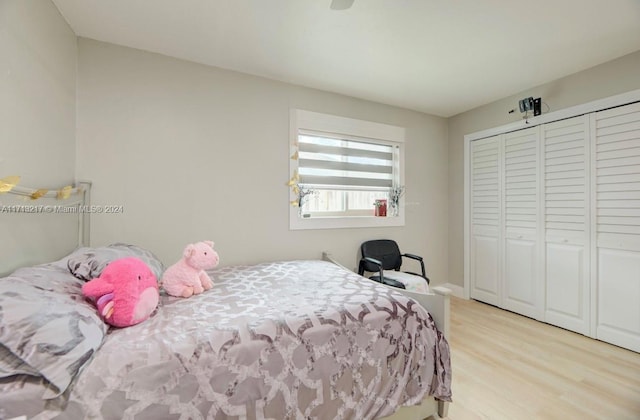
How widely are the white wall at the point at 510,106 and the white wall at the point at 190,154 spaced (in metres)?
1.61

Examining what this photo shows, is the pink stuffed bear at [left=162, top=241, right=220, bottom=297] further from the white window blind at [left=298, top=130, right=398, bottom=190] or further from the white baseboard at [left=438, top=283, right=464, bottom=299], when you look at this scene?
the white baseboard at [left=438, top=283, right=464, bottom=299]

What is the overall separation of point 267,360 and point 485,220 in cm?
328

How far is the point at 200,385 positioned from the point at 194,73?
239 cm

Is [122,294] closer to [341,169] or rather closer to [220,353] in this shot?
[220,353]

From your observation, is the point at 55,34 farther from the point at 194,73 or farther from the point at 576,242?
the point at 576,242

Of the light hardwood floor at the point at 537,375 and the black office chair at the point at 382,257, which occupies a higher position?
the black office chair at the point at 382,257

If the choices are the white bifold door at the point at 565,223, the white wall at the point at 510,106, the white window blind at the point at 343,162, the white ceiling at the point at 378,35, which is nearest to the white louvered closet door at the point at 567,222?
the white bifold door at the point at 565,223

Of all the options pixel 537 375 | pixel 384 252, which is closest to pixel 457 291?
pixel 384 252

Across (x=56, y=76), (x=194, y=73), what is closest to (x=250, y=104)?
(x=194, y=73)

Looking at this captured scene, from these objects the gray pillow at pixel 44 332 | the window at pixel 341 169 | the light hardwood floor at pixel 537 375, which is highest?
the window at pixel 341 169

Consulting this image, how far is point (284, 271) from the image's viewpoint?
7.41 ft

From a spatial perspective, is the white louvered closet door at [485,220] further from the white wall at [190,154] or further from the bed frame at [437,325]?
the bed frame at [437,325]

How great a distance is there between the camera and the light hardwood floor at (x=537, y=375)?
1.66 metres

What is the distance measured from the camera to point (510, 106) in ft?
10.3
